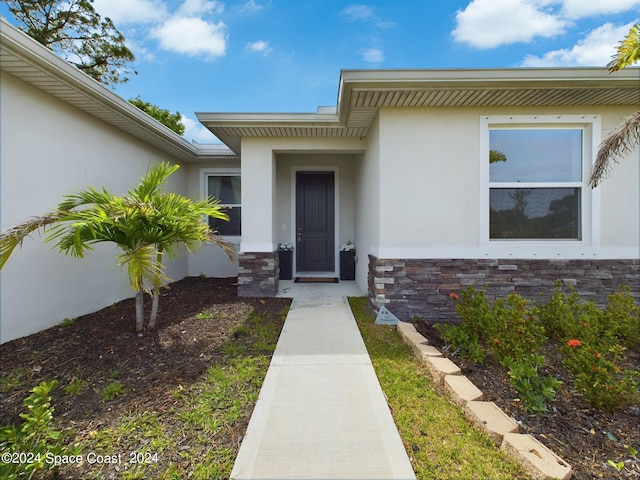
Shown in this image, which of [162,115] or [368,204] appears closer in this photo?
[368,204]

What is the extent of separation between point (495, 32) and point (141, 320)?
7.48 meters

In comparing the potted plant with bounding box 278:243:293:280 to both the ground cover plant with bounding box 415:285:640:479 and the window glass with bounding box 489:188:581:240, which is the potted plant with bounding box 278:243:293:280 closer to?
the ground cover plant with bounding box 415:285:640:479

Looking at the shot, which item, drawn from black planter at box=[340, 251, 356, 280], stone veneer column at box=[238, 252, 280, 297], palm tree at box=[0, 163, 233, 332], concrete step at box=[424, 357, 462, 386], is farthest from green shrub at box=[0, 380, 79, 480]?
black planter at box=[340, 251, 356, 280]

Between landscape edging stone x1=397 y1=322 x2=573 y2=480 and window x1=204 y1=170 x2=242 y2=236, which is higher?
window x1=204 y1=170 x2=242 y2=236

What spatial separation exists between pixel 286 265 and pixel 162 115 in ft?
36.6

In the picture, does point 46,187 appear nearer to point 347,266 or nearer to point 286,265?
point 286,265

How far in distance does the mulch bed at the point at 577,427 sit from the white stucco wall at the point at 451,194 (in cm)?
196

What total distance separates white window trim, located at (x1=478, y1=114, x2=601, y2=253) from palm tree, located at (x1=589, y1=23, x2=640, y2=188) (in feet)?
1.02

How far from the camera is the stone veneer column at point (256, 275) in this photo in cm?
545

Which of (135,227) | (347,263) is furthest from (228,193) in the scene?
(135,227)

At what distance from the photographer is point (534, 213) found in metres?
4.35

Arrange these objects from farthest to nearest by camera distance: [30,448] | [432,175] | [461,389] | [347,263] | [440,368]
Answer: [347,263], [432,175], [440,368], [461,389], [30,448]

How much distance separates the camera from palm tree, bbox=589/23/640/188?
10.1 ft

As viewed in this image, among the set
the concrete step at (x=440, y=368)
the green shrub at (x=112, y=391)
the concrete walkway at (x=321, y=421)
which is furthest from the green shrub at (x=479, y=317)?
the green shrub at (x=112, y=391)
